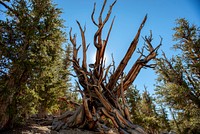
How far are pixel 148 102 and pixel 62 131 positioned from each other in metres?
16.2

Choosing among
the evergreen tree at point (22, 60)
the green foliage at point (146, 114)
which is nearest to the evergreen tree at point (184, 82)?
the green foliage at point (146, 114)

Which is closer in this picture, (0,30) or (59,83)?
(0,30)

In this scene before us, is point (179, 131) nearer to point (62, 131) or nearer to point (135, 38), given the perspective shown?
point (135, 38)

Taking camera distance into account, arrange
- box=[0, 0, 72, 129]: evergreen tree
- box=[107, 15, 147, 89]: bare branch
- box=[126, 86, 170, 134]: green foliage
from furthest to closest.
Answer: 1. box=[126, 86, 170, 134]: green foliage
2. box=[107, 15, 147, 89]: bare branch
3. box=[0, 0, 72, 129]: evergreen tree

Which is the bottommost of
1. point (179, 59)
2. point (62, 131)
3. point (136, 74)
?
point (62, 131)

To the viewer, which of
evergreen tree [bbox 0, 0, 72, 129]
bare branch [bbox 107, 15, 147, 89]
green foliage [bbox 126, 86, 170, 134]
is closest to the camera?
evergreen tree [bbox 0, 0, 72, 129]

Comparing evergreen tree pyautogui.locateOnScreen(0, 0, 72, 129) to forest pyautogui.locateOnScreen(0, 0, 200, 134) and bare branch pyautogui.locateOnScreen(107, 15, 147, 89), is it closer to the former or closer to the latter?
forest pyautogui.locateOnScreen(0, 0, 200, 134)

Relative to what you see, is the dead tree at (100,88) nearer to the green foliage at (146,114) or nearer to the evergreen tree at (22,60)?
the evergreen tree at (22,60)

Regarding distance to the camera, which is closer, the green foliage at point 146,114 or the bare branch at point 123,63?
the bare branch at point 123,63

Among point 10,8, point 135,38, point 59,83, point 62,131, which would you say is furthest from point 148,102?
point 10,8

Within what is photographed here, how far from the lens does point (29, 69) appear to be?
626 centimetres

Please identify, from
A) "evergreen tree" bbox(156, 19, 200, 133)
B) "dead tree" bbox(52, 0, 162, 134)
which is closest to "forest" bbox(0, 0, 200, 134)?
"dead tree" bbox(52, 0, 162, 134)

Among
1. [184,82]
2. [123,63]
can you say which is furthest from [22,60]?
[184,82]

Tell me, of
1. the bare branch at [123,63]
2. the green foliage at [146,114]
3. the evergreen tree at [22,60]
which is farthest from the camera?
the green foliage at [146,114]
